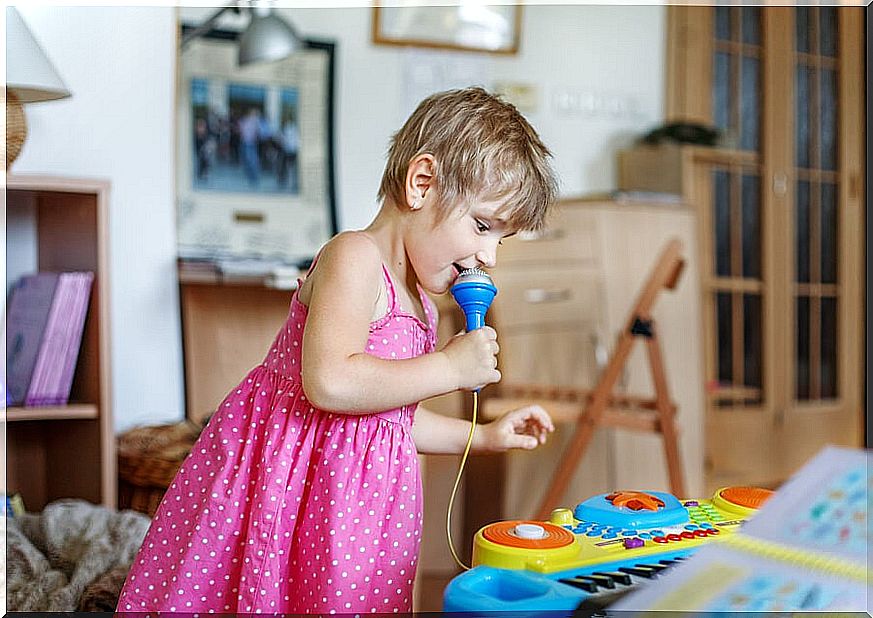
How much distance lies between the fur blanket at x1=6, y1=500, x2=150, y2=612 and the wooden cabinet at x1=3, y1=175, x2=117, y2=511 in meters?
0.23

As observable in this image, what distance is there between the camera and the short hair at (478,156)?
1091mm

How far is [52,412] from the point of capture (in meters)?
2.02

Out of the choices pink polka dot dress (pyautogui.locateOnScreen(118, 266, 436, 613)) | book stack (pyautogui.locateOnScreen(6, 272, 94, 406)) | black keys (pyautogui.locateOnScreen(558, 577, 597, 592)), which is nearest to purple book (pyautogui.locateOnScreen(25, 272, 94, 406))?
book stack (pyautogui.locateOnScreen(6, 272, 94, 406))

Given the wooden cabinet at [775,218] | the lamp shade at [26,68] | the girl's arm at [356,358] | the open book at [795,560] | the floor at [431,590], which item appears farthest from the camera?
the wooden cabinet at [775,218]

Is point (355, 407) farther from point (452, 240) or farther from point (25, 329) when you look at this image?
point (25, 329)

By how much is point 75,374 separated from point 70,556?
1.85 feet

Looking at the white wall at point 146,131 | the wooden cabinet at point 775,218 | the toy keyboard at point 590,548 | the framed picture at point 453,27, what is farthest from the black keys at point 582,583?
the wooden cabinet at point 775,218

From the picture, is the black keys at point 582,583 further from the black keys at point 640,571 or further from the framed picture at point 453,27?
the framed picture at point 453,27

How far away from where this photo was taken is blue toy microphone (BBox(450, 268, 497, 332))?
3.56 feet

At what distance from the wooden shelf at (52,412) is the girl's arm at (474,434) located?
1.04 m

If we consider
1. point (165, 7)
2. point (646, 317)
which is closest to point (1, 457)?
point (165, 7)

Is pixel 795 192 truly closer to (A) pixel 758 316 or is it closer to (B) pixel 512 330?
(A) pixel 758 316

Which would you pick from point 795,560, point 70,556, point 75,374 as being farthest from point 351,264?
point 75,374

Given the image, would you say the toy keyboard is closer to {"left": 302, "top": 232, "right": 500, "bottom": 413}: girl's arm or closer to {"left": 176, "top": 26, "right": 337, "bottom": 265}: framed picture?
{"left": 302, "top": 232, "right": 500, "bottom": 413}: girl's arm
